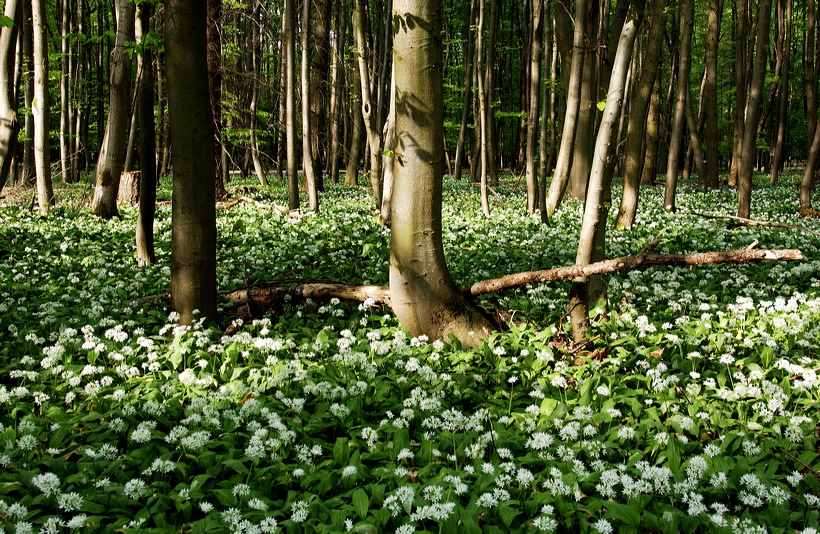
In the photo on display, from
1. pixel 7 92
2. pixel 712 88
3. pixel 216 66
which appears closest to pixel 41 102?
pixel 216 66

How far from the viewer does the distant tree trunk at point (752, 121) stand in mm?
10703

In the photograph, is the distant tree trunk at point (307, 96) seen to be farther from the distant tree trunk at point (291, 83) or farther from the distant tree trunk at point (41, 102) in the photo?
the distant tree trunk at point (41, 102)

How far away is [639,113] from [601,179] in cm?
413

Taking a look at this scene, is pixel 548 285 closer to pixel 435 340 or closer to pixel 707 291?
pixel 707 291

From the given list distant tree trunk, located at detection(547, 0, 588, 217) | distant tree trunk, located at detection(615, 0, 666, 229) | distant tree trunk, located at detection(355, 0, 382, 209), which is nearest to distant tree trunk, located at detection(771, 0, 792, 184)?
distant tree trunk, located at detection(547, 0, 588, 217)

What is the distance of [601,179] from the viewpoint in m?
4.75

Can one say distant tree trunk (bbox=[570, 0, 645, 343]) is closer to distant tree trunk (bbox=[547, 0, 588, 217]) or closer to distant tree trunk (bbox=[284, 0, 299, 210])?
distant tree trunk (bbox=[547, 0, 588, 217])

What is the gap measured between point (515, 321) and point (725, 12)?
1357 inches

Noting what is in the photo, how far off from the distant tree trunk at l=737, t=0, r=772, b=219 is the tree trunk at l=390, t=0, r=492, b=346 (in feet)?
28.2

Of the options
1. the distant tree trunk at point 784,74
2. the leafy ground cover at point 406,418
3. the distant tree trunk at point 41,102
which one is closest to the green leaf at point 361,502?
the leafy ground cover at point 406,418

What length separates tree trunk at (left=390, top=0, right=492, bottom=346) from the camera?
425 cm

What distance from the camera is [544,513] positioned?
2.64m

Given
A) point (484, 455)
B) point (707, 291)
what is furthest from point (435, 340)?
point (707, 291)

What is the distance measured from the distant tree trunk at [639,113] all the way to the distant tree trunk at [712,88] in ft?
24.7
